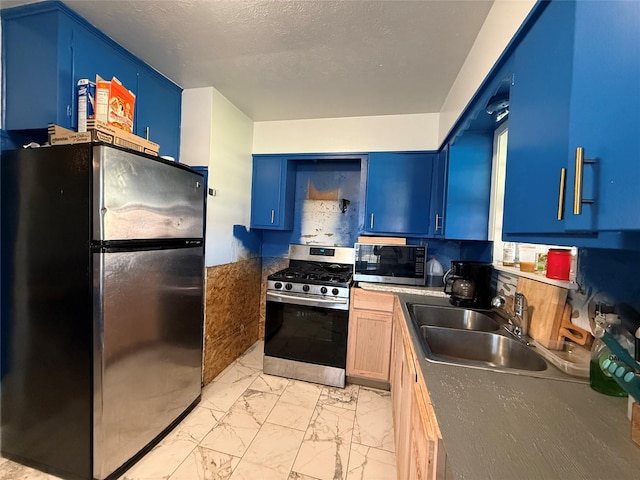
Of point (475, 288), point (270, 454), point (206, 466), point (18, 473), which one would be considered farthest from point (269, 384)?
point (475, 288)

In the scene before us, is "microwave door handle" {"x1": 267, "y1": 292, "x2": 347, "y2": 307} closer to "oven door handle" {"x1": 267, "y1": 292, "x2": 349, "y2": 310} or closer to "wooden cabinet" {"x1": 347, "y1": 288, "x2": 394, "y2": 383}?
"oven door handle" {"x1": 267, "y1": 292, "x2": 349, "y2": 310}

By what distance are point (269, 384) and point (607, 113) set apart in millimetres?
2670

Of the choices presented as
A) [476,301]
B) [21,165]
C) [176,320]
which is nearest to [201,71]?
[21,165]

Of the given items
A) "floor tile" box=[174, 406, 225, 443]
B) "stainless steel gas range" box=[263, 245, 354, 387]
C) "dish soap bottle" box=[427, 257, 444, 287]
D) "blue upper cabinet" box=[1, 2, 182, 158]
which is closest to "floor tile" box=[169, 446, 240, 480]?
"floor tile" box=[174, 406, 225, 443]

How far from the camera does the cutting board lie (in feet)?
4.17

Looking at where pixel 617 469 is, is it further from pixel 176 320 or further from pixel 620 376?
pixel 176 320

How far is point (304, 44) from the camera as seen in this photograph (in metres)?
1.73

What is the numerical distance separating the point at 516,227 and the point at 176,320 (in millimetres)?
1940

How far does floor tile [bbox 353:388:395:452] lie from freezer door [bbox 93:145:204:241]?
1.83 m

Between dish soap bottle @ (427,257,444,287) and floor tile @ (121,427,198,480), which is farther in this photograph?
dish soap bottle @ (427,257,444,287)

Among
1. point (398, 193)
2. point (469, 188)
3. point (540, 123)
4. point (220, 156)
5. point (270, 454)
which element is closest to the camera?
point (540, 123)

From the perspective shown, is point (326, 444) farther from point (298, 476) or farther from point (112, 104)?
point (112, 104)

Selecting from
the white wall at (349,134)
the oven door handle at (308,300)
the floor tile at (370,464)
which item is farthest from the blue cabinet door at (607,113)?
the white wall at (349,134)

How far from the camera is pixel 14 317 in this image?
4.91 feet
